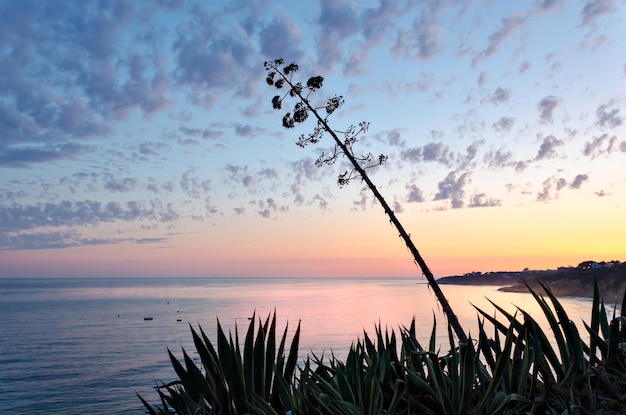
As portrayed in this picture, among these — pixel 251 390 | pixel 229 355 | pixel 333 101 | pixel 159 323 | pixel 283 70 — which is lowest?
pixel 159 323

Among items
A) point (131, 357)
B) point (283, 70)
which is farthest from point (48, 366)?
point (283, 70)

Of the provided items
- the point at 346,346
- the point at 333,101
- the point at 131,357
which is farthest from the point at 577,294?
the point at 333,101

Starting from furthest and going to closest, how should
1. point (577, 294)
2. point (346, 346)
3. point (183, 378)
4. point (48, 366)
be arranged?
point (577, 294) < point (346, 346) < point (48, 366) < point (183, 378)

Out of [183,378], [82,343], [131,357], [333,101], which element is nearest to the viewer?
[183,378]

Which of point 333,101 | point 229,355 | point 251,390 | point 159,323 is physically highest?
point 333,101

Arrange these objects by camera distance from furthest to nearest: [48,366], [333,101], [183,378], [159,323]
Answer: [159,323], [48,366], [333,101], [183,378]

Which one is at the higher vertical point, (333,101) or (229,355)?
(333,101)

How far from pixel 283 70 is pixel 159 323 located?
57843 millimetres

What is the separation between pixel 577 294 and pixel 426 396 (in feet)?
367

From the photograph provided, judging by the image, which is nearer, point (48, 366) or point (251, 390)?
point (251, 390)

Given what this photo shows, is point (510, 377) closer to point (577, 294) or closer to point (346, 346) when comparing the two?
point (346, 346)

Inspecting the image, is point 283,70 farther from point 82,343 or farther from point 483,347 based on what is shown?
point 82,343

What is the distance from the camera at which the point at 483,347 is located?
Result: 4375 mm

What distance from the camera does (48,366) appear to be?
1324 inches
